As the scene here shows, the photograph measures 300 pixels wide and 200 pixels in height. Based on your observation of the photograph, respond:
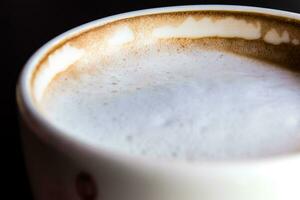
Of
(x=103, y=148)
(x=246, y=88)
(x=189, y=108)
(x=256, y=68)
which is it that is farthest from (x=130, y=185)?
(x=256, y=68)

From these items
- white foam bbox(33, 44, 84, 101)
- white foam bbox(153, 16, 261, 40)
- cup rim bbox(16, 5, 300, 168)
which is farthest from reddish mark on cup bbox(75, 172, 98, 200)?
white foam bbox(153, 16, 261, 40)

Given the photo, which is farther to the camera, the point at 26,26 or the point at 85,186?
the point at 26,26

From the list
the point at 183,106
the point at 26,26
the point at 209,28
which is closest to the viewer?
the point at 183,106

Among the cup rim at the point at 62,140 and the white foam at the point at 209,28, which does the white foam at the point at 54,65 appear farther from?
the white foam at the point at 209,28

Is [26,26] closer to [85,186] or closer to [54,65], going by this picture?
[54,65]

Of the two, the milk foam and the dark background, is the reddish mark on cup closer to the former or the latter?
the milk foam

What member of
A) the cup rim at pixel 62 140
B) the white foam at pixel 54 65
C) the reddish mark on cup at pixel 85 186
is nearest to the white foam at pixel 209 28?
the white foam at pixel 54 65

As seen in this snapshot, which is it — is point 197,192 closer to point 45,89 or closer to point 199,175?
point 199,175

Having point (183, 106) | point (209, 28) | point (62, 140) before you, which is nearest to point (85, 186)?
point (62, 140)
